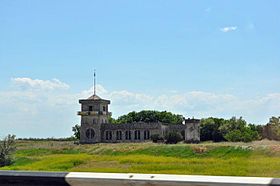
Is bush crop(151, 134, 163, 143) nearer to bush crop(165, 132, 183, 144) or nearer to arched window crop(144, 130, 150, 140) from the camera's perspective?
bush crop(165, 132, 183, 144)

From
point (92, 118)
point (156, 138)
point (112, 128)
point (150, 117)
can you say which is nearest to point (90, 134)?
point (92, 118)

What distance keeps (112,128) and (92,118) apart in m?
1.72

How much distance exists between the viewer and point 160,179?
4.68 ft

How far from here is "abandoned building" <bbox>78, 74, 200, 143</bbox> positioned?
35.5m

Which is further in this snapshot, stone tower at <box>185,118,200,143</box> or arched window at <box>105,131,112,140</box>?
arched window at <box>105,131,112,140</box>

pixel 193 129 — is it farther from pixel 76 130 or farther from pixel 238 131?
pixel 76 130

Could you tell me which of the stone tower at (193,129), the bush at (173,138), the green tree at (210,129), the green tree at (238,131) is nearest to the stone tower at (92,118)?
the bush at (173,138)

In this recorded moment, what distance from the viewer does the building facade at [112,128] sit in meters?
35.5

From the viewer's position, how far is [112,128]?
122 ft

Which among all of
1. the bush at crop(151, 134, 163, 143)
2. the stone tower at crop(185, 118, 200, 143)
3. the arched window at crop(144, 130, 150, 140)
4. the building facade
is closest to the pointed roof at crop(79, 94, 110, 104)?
the building facade

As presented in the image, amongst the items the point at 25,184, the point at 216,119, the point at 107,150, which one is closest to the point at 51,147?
the point at 107,150

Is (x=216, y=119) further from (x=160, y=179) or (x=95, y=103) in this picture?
(x=160, y=179)

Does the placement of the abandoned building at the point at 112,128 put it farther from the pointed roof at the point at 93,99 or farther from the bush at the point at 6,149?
the bush at the point at 6,149

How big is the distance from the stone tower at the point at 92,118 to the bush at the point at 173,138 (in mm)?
5964
